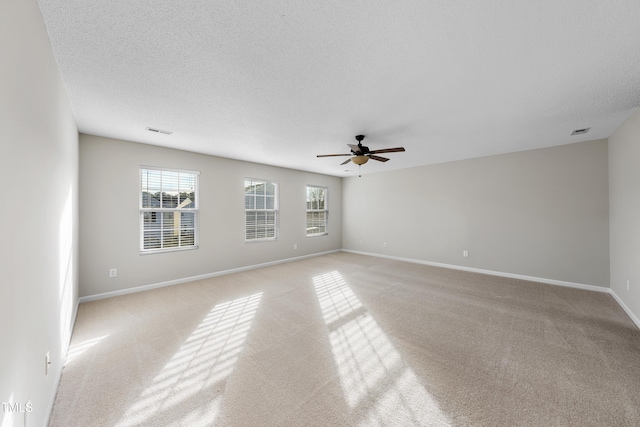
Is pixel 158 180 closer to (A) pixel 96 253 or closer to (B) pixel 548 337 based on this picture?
(A) pixel 96 253

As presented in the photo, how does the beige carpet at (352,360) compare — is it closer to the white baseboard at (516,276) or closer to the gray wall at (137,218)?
the white baseboard at (516,276)

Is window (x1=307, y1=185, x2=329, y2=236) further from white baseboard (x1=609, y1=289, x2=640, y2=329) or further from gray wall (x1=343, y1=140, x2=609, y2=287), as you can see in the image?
white baseboard (x1=609, y1=289, x2=640, y2=329)

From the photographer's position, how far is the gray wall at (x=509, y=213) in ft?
13.5

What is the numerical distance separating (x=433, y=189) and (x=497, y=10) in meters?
4.81

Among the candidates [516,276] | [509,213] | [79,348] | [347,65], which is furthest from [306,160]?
[516,276]

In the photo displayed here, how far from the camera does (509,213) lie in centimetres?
488

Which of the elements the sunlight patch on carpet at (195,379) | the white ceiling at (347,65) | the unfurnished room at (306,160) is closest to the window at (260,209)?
the unfurnished room at (306,160)

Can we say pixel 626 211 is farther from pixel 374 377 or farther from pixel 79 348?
pixel 79 348

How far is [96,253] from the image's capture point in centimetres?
370

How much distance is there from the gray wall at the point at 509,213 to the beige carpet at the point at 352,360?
81 cm

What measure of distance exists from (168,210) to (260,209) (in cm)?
195

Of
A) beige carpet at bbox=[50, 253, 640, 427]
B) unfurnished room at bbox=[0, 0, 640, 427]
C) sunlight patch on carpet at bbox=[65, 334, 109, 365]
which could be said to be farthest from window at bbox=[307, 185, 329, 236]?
sunlight patch on carpet at bbox=[65, 334, 109, 365]

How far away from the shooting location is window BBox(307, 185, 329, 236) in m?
7.14

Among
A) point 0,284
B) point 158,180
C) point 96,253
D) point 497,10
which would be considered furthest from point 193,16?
point 96,253
